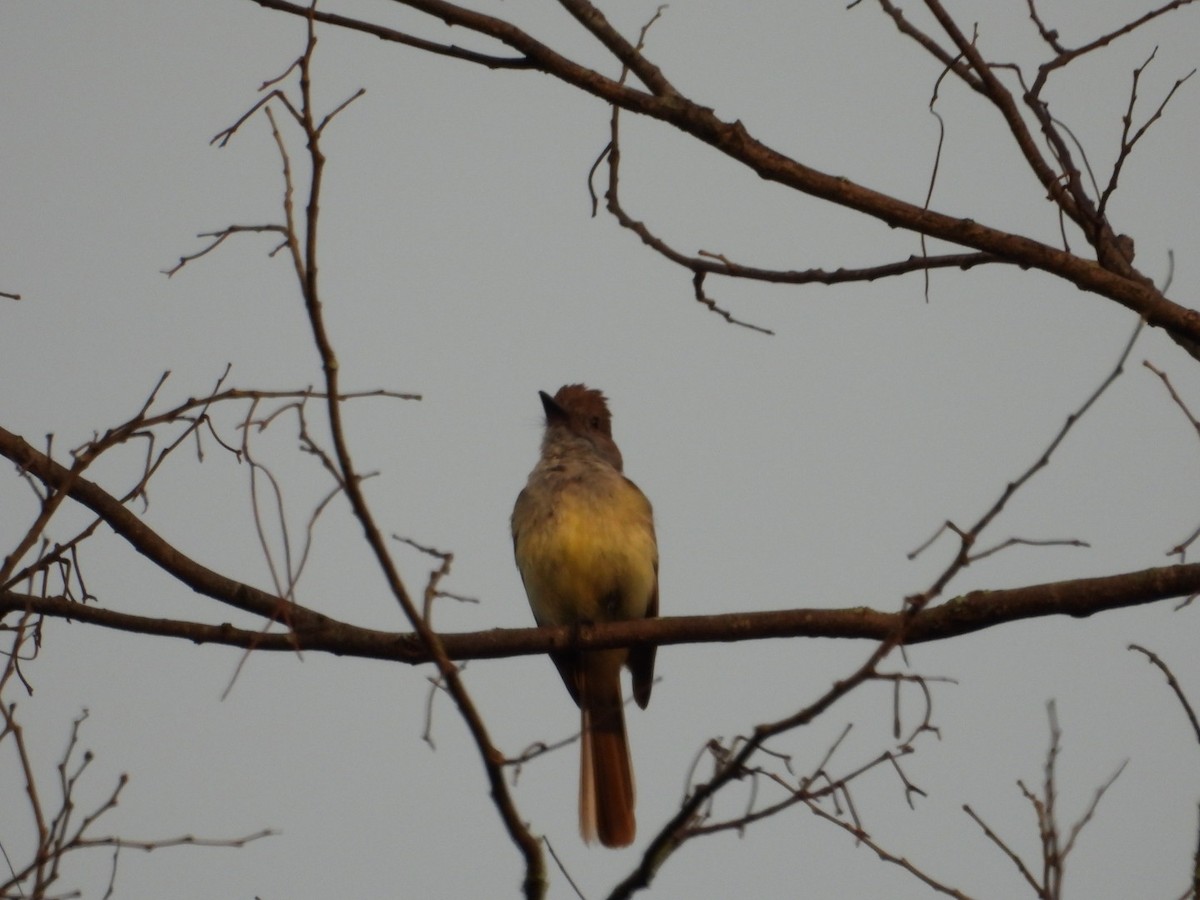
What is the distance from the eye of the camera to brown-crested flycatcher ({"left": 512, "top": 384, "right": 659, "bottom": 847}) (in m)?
7.09

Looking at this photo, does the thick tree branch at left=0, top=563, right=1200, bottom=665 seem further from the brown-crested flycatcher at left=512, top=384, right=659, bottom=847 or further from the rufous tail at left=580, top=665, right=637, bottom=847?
the brown-crested flycatcher at left=512, top=384, right=659, bottom=847

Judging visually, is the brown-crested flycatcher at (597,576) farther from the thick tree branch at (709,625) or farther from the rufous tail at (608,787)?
the thick tree branch at (709,625)

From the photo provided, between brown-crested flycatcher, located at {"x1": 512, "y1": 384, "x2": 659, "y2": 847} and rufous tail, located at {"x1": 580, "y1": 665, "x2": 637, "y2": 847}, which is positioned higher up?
brown-crested flycatcher, located at {"x1": 512, "y1": 384, "x2": 659, "y2": 847}

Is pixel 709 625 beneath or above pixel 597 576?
beneath

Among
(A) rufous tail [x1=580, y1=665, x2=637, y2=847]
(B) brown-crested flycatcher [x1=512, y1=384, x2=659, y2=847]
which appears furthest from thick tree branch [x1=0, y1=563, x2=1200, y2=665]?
(B) brown-crested flycatcher [x1=512, y1=384, x2=659, y2=847]

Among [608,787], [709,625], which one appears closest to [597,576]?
[608,787]

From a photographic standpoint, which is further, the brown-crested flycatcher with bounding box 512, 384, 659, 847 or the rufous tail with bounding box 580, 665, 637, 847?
the brown-crested flycatcher with bounding box 512, 384, 659, 847

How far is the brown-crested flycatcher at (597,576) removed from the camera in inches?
279

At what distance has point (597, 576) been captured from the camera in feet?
23.8

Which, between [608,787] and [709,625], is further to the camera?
[608,787]

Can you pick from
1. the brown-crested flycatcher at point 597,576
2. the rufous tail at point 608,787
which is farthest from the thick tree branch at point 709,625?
the brown-crested flycatcher at point 597,576

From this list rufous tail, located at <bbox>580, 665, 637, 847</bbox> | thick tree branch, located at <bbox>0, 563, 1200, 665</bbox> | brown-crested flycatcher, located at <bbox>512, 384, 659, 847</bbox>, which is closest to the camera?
thick tree branch, located at <bbox>0, 563, 1200, 665</bbox>

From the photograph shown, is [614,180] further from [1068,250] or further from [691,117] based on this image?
[1068,250]

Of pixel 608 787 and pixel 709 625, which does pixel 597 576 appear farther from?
pixel 709 625
